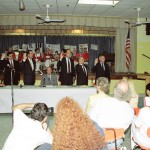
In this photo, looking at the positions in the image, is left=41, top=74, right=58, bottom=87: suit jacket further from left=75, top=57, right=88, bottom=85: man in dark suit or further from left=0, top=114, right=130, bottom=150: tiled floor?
left=0, top=114, right=130, bottom=150: tiled floor

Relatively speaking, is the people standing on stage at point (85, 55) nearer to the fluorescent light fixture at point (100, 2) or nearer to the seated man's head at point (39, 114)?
the fluorescent light fixture at point (100, 2)

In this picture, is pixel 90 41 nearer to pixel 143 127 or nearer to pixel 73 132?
pixel 143 127

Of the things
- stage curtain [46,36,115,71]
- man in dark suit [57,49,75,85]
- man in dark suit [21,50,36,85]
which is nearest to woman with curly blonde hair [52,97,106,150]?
man in dark suit [57,49,75,85]

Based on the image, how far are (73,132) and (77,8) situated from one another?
326 inches

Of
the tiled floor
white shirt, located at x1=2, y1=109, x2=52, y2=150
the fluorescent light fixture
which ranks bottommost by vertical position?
the tiled floor

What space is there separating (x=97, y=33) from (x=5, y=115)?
259 inches

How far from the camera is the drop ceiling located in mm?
8156

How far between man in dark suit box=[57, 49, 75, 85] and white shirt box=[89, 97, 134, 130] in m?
4.61

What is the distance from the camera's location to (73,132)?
4.79 ft

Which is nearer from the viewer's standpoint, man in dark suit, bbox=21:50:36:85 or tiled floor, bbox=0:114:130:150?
tiled floor, bbox=0:114:130:150

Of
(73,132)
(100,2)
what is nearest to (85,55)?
(100,2)

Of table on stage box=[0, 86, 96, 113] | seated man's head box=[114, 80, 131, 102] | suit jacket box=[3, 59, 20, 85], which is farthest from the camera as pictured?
suit jacket box=[3, 59, 20, 85]

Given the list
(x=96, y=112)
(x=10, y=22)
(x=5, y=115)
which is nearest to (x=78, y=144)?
(x=96, y=112)

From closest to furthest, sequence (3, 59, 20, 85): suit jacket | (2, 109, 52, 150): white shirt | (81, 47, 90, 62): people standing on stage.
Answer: (2, 109, 52, 150): white shirt, (3, 59, 20, 85): suit jacket, (81, 47, 90, 62): people standing on stage
